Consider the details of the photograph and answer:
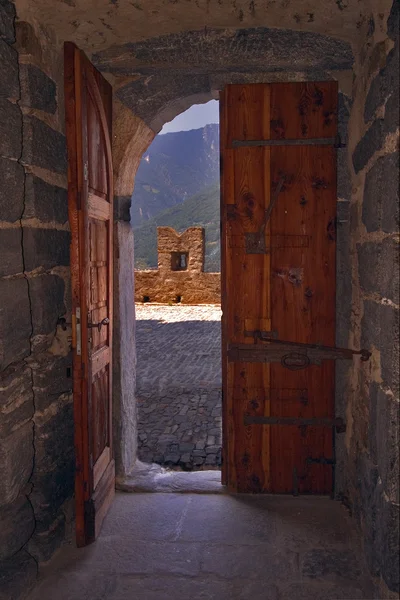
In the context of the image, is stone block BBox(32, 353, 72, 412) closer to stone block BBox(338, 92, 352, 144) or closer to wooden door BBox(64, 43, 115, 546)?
wooden door BBox(64, 43, 115, 546)

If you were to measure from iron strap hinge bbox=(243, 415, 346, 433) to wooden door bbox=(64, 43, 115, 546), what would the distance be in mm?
916

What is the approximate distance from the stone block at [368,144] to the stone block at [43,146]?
1609mm

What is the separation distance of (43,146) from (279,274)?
5.11 feet

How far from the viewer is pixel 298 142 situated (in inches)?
123

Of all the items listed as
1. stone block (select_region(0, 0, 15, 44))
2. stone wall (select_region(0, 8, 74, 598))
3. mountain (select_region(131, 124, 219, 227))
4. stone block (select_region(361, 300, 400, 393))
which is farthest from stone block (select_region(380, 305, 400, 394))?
mountain (select_region(131, 124, 219, 227))

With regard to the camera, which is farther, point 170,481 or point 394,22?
point 170,481

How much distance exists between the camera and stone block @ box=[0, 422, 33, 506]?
2285 millimetres

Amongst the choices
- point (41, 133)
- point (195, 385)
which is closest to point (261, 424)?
point (41, 133)

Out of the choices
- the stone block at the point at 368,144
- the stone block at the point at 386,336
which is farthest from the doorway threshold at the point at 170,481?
the stone block at the point at 368,144

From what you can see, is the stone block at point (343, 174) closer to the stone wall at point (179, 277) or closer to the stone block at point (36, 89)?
the stone block at point (36, 89)

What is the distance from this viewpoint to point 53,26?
8.75ft

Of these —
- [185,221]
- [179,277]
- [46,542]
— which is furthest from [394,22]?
[185,221]

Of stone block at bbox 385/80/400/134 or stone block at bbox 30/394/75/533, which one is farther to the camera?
stone block at bbox 30/394/75/533

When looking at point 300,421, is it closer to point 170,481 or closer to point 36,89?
point 170,481
